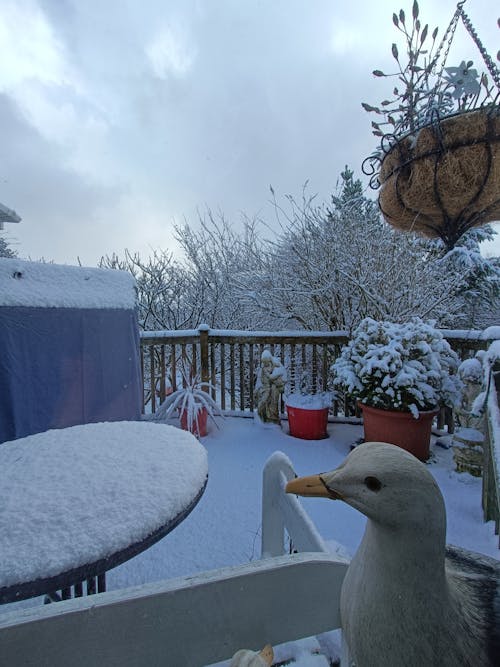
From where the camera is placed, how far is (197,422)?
307cm

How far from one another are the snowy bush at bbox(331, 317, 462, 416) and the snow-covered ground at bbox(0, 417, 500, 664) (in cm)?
50

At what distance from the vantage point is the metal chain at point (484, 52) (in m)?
1.59

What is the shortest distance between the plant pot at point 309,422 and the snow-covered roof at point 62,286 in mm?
1770

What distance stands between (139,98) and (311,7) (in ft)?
8.15

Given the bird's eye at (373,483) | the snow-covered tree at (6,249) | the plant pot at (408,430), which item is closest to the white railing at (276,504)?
the bird's eye at (373,483)

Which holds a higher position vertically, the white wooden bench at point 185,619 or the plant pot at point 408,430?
the white wooden bench at point 185,619

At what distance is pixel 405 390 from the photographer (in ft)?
8.41

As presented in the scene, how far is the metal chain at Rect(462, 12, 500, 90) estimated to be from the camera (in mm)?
1592

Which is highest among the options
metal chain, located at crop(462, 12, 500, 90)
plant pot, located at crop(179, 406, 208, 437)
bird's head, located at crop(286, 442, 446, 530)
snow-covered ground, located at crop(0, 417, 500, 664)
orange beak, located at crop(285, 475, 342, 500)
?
metal chain, located at crop(462, 12, 500, 90)

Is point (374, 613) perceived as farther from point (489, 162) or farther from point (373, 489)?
point (489, 162)

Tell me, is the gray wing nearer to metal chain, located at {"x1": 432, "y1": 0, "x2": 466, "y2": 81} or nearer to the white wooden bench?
the white wooden bench

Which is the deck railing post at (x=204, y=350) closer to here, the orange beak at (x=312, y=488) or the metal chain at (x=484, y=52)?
the metal chain at (x=484, y=52)

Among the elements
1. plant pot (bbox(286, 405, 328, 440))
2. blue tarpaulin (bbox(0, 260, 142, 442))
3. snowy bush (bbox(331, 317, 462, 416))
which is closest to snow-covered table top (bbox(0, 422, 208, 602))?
blue tarpaulin (bbox(0, 260, 142, 442))

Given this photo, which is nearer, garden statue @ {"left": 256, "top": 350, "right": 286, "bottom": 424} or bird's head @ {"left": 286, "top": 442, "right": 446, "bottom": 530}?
bird's head @ {"left": 286, "top": 442, "right": 446, "bottom": 530}
